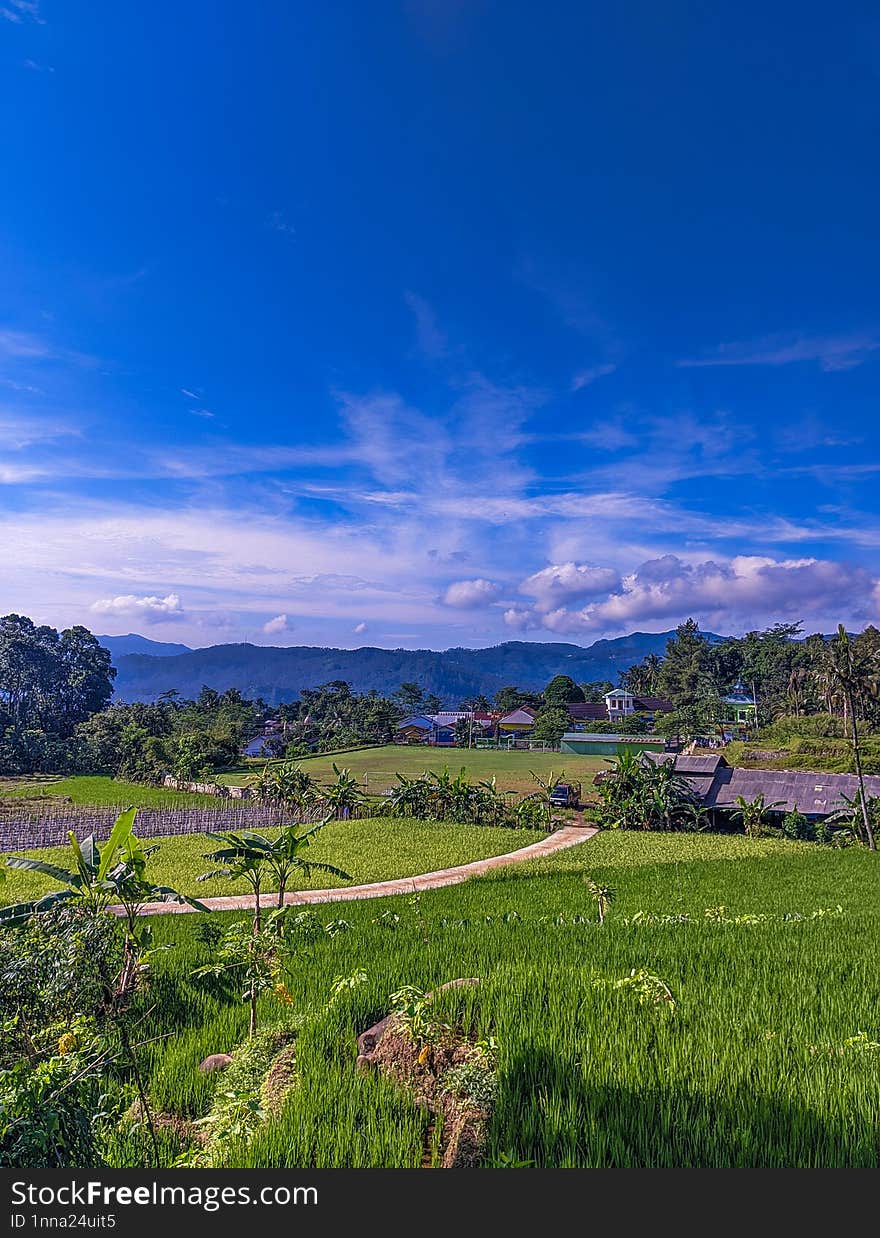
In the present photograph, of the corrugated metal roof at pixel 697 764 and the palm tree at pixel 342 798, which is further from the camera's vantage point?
the palm tree at pixel 342 798

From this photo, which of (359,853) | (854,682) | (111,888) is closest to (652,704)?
(854,682)

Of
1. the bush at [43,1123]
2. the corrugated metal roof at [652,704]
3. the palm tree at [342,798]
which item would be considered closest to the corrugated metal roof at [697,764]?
the palm tree at [342,798]

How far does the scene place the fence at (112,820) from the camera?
20688 mm

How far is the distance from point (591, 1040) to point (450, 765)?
138 feet

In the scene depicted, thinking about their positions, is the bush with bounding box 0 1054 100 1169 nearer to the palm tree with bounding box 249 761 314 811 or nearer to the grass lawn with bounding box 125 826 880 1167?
the grass lawn with bounding box 125 826 880 1167

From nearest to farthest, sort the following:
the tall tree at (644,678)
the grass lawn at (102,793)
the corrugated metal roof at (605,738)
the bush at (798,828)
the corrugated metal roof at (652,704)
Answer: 1. the bush at (798,828)
2. the grass lawn at (102,793)
3. the corrugated metal roof at (605,738)
4. the corrugated metal roof at (652,704)
5. the tall tree at (644,678)

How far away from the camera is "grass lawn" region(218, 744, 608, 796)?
124ft

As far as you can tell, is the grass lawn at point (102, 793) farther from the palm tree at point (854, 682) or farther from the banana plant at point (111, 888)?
the palm tree at point (854, 682)

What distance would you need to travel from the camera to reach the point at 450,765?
4512 cm

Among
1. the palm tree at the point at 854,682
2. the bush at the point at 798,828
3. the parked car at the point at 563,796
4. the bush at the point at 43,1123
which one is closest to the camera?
the bush at the point at 43,1123

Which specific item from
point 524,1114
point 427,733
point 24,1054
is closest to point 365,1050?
point 524,1114

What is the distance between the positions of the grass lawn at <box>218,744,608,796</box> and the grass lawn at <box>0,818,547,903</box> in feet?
34.4

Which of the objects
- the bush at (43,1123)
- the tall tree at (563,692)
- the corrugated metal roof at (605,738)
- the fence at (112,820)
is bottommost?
the corrugated metal roof at (605,738)

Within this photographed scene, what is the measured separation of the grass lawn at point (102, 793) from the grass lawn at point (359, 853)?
8359 millimetres
